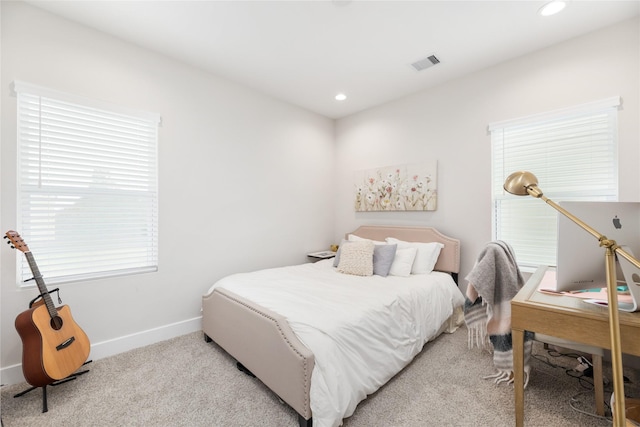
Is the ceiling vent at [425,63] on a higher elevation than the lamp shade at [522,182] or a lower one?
higher

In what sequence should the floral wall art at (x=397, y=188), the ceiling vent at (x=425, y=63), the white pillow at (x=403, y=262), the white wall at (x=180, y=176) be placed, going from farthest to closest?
the floral wall art at (x=397, y=188) → the white pillow at (x=403, y=262) → the ceiling vent at (x=425, y=63) → the white wall at (x=180, y=176)

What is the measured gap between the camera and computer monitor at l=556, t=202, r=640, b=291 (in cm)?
122

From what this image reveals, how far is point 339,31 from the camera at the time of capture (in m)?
2.28

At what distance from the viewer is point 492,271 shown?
191 cm

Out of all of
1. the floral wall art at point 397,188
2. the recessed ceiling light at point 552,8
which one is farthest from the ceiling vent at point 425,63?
the floral wall art at point 397,188

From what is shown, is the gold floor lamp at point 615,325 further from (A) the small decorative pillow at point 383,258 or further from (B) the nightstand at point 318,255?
(B) the nightstand at point 318,255

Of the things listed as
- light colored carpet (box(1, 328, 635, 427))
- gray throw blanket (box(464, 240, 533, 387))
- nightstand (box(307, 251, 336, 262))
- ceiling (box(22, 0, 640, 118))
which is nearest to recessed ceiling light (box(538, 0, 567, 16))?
ceiling (box(22, 0, 640, 118))

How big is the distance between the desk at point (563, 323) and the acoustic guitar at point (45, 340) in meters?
2.69

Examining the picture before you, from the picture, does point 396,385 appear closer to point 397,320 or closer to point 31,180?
point 397,320

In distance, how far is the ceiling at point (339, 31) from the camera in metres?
2.03

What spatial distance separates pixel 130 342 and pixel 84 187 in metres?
1.40

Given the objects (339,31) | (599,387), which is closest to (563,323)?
(599,387)

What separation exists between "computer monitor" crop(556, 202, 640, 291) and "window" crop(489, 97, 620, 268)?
54.0 inches

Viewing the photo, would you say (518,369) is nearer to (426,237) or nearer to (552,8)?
(426,237)
